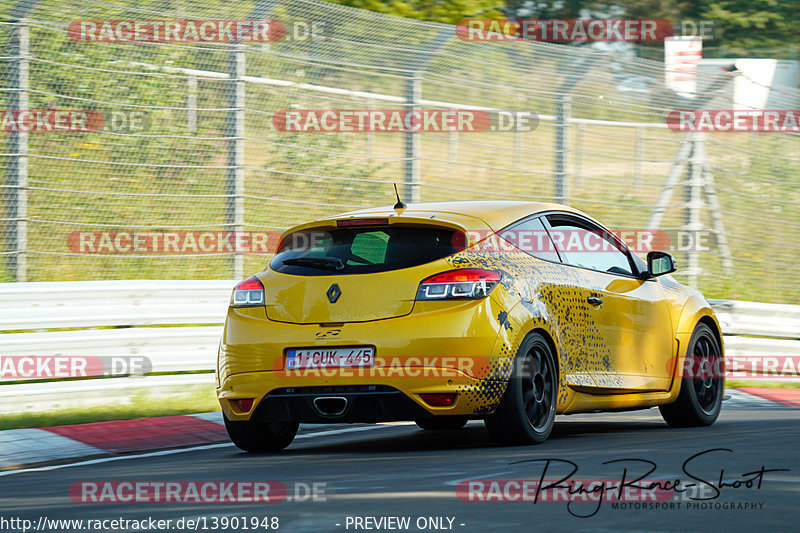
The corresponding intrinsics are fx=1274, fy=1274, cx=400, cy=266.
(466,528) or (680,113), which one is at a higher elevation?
(680,113)

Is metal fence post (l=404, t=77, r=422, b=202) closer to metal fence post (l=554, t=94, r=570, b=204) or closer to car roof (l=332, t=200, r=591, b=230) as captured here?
metal fence post (l=554, t=94, r=570, b=204)

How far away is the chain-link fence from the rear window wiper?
15.1ft

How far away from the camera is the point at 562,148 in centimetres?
1423

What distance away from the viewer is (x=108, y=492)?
242 inches

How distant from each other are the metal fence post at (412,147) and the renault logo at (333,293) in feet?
19.7

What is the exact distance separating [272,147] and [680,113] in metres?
5.35

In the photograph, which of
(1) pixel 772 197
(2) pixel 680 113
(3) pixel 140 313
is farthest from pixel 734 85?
(3) pixel 140 313

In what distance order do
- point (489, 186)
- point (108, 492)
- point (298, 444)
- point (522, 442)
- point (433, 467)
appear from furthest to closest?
point (489, 186), point (298, 444), point (522, 442), point (433, 467), point (108, 492)

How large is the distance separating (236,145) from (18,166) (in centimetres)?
211

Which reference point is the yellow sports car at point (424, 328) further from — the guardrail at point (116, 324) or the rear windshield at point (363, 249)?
the guardrail at point (116, 324)

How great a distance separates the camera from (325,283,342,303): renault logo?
23.6ft

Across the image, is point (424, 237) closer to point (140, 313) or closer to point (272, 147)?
point (140, 313)

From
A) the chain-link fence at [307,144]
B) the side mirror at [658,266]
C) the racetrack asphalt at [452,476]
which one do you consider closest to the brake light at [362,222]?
the racetrack asphalt at [452,476]

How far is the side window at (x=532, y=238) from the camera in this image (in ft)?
25.1
